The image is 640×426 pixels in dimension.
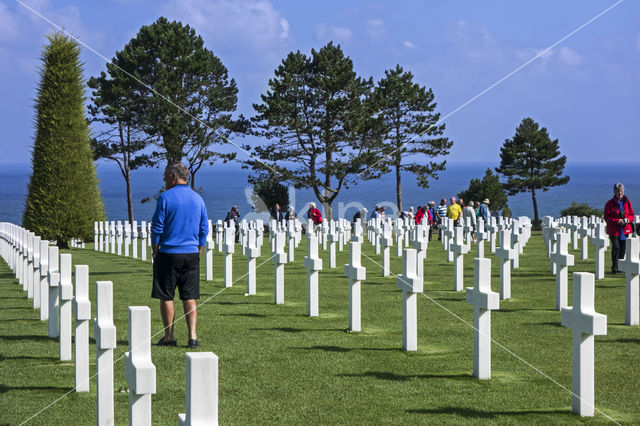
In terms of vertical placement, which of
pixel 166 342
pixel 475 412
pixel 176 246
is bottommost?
pixel 475 412

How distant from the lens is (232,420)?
585 cm

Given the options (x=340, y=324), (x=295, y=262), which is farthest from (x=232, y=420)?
(x=295, y=262)

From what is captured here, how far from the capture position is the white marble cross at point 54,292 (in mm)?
8352

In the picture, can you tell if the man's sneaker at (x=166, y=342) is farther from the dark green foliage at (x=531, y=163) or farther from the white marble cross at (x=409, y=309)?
the dark green foliage at (x=531, y=163)

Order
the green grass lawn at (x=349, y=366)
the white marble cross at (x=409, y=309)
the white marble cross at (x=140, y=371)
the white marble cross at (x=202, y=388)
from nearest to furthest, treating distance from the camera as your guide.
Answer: the white marble cross at (x=202, y=388)
the white marble cross at (x=140, y=371)
the green grass lawn at (x=349, y=366)
the white marble cross at (x=409, y=309)

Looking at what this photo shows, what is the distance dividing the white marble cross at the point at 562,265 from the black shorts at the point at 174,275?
16.1 ft

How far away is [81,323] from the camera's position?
6566 millimetres

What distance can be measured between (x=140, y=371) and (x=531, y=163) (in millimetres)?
68442

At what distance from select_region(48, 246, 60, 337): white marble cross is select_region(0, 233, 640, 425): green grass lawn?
0.28 m

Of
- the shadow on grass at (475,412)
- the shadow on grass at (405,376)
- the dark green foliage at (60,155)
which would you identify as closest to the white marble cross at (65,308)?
the shadow on grass at (405,376)

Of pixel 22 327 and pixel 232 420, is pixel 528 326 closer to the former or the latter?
pixel 232 420

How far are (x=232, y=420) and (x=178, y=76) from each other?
148 ft

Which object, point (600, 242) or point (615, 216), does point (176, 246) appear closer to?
point (600, 242)

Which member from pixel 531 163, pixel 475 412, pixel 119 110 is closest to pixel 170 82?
pixel 119 110
